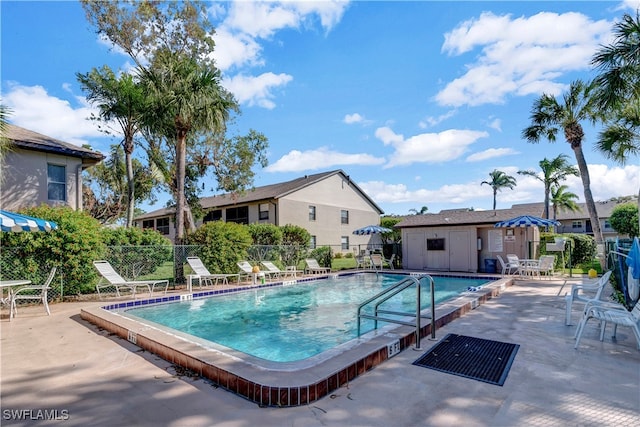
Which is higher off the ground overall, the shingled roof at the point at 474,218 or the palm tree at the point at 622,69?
the palm tree at the point at 622,69

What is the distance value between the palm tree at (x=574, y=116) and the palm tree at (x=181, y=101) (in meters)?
13.4

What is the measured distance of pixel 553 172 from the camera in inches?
1201

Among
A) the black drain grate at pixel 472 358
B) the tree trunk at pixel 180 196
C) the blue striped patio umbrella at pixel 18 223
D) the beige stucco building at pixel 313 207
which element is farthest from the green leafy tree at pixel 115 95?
the black drain grate at pixel 472 358

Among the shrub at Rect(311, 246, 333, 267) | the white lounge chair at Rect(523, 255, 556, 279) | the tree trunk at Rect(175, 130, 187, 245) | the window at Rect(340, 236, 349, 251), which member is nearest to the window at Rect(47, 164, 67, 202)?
the tree trunk at Rect(175, 130, 187, 245)

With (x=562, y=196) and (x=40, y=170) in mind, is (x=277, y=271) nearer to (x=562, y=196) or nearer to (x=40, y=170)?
(x=40, y=170)

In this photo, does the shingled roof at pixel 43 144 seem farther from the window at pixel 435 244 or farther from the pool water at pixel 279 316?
the window at pixel 435 244

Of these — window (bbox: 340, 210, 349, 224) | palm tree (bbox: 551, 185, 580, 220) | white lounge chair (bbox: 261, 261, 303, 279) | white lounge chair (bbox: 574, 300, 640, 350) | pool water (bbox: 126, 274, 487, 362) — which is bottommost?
pool water (bbox: 126, 274, 487, 362)

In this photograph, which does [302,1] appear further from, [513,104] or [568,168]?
[568,168]

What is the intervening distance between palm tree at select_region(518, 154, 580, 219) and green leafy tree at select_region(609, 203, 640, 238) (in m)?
5.96

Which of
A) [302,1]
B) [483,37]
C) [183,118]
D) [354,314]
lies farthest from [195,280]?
[483,37]

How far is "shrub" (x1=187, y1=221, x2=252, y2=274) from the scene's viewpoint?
12773 mm

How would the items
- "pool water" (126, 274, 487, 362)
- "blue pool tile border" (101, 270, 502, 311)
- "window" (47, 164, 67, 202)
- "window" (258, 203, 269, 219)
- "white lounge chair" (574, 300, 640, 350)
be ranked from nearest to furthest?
"white lounge chair" (574, 300, 640, 350), "pool water" (126, 274, 487, 362), "blue pool tile border" (101, 270, 502, 311), "window" (47, 164, 67, 202), "window" (258, 203, 269, 219)

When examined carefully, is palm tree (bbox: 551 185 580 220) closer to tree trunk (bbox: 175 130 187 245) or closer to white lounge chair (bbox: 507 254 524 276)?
white lounge chair (bbox: 507 254 524 276)

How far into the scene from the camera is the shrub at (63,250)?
28.1ft
